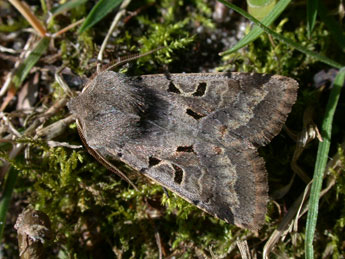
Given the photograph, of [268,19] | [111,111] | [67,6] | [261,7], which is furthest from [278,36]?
[67,6]

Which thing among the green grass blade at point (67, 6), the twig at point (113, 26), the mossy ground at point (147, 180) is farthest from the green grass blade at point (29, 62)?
the twig at point (113, 26)

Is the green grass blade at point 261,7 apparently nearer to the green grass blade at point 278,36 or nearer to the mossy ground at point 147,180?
the mossy ground at point 147,180

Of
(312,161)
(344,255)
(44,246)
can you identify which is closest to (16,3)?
(44,246)

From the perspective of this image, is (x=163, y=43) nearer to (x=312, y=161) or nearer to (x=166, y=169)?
(x=166, y=169)

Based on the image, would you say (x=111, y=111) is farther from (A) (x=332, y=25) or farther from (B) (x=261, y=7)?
(A) (x=332, y=25)

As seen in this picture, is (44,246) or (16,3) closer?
(44,246)

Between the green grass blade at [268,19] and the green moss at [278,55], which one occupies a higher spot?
the green grass blade at [268,19]

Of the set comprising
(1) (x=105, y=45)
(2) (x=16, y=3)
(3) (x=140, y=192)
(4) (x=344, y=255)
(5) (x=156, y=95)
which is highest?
(2) (x=16, y=3)
